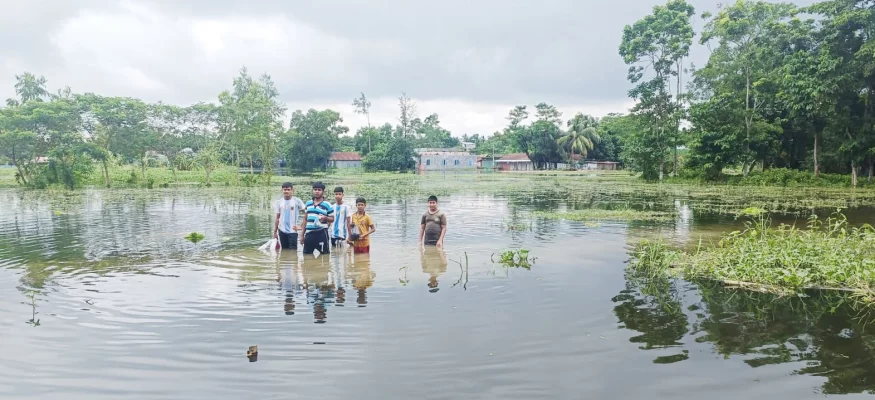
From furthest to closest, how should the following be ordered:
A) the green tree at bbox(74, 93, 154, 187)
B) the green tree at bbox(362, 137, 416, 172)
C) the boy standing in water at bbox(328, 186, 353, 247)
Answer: the green tree at bbox(362, 137, 416, 172) < the green tree at bbox(74, 93, 154, 187) < the boy standing in water at bbox(328, 186, 353, 247)

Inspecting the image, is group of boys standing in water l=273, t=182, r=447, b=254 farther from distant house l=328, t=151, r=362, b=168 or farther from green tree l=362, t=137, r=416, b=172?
distant house l=328, t=151, r=362, b=168

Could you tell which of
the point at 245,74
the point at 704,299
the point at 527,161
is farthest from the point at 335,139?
the point at 704,299

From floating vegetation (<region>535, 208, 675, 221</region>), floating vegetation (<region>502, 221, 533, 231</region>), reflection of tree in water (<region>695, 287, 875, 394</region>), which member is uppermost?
floating vegetation (<region>535, 208, 675, 221</region>)

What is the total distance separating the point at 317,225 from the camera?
31.9 feet

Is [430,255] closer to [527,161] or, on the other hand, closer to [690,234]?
[690,234]

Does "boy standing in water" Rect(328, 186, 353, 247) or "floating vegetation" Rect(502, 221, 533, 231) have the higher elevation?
"boy standing in water" Rect(328, 186, 353, 247)

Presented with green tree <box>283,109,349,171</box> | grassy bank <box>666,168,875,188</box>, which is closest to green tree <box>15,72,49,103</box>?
green tree <box>283,109,349,171</box>

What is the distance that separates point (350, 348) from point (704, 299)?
Answer: 4837mm

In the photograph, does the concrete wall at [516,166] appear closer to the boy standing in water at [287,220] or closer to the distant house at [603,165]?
the distant house at [603,165]

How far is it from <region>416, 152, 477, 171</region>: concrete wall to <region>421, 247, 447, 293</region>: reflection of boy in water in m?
70.0

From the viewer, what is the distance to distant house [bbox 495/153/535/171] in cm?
8162

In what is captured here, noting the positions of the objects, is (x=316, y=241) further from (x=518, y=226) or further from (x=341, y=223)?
(x=518, y=226)

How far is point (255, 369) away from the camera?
16.7 feet

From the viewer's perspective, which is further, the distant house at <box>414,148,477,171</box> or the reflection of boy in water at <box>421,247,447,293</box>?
the distant house at <box>414,148,477,171</box>
